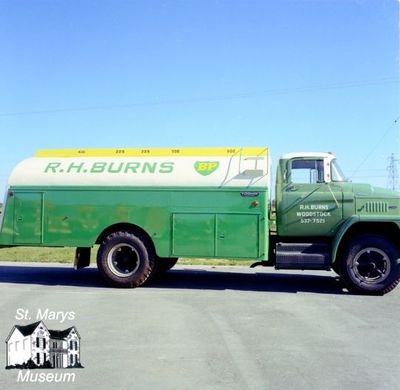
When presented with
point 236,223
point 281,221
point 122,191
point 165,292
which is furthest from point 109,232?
point 281,221

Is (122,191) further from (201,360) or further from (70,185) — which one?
(201,360)

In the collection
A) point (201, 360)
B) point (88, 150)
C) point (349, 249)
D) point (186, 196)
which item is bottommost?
point (201, 360)

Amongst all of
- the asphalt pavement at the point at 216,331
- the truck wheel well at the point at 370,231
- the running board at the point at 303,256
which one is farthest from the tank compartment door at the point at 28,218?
the truck wheel well at the point at 370,231

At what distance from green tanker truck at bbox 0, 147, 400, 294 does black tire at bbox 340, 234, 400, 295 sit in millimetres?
19

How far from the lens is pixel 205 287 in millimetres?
10156

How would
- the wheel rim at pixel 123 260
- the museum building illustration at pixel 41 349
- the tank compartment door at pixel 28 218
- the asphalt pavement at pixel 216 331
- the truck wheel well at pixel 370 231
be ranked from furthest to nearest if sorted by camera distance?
the tank compartment door at pixel 28 218 < the wheel rim at pixel 123 260 < the truck wheel well at pixel 370 231 < the museum building illustration at pixel 41 349 < the asphalt pavement at pixel 216 331

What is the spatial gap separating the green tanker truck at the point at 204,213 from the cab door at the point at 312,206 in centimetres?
2

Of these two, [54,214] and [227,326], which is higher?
[54,214]

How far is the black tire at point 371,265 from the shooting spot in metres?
9.20

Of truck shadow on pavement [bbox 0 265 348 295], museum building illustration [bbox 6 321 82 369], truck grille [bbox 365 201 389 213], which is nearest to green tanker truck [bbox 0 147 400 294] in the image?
truck grille [bbox 365 201 389 213]

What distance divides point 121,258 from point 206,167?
2584 mm

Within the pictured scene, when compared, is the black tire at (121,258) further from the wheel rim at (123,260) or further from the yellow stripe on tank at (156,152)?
the yellow stripe on tank at (156,152)

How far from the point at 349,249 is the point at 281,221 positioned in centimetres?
142

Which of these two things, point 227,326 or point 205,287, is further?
point 205,287
